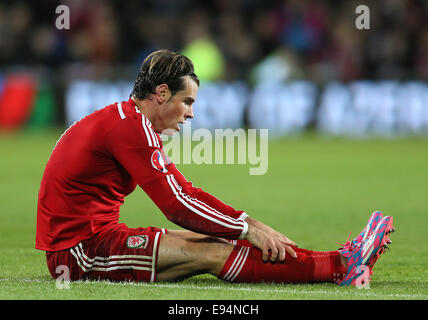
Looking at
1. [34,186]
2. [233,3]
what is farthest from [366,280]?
[233,3]

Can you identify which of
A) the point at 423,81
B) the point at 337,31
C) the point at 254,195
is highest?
the point at 337,31

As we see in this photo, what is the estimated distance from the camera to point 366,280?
473 centimetres

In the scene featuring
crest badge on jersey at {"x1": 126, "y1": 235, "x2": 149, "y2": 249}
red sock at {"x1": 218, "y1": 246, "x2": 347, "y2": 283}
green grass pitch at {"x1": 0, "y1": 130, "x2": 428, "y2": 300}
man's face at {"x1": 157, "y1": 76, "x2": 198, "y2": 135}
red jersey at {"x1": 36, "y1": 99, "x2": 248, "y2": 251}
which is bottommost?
green grass pitch at {"x1": 0, "y1": 130, "x2": 428, "y2": 300}

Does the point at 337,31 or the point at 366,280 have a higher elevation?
the point at 337,31

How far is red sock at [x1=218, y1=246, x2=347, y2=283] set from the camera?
15.6 ft

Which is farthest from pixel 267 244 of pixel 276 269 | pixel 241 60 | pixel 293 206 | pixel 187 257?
pixel 241 60

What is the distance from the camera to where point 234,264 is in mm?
4742

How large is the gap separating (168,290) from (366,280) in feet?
3.69

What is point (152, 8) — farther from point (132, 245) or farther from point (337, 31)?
point (132, 245)

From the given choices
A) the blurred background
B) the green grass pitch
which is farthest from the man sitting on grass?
the blurred background

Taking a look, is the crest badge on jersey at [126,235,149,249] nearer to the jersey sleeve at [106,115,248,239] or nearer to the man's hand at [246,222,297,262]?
the jersey sleeve at [106,115,248,239]

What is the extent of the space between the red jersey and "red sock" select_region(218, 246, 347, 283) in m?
0.18

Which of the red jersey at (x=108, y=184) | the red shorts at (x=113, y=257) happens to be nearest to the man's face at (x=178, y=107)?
the red jersey at (x=108, y=184)
